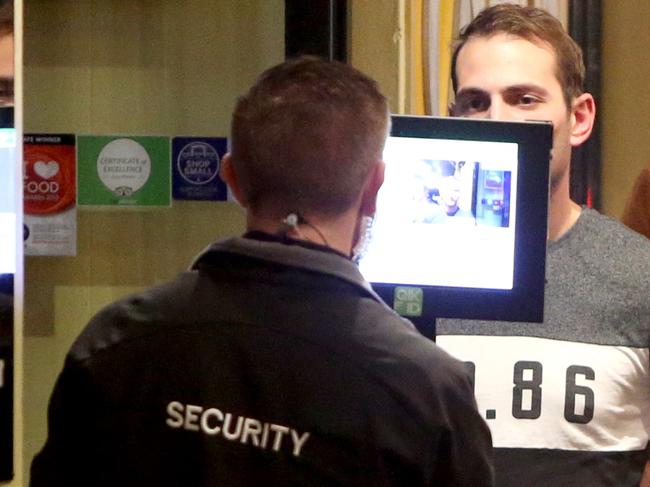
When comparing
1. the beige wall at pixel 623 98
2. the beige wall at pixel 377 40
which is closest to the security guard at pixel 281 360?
the beige wall at pixel 377 40

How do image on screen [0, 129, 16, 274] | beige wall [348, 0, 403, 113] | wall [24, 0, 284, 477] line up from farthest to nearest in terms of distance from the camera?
1. wall [24, 0, 284, 477]
2. beige wall [348, 0, 403, 113]
3. image on screen [0, 129, 16, 274]

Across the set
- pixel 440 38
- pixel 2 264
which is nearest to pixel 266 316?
pixel 2 264

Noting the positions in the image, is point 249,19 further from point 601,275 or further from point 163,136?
point 601,275

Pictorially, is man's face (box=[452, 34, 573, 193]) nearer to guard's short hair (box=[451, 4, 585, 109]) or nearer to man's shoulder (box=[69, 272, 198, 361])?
guard's short hair (box=[451, 4, 585, 109])

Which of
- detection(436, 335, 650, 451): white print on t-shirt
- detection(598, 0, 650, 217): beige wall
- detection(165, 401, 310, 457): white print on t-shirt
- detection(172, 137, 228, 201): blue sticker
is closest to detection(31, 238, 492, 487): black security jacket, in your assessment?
detection(165, 401, 310, 457): white print on t-shirt

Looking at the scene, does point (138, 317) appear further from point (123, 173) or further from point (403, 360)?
Answer: point (123, 173)

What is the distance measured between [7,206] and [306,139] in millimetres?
1012

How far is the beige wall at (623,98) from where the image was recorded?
2.26 m

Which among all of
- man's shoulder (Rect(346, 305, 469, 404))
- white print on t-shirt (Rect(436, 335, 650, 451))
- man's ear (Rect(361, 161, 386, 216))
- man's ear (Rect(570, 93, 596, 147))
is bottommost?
white print on t-shirt (Rect(436, 335, 650, 451))

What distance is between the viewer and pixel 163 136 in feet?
8.25

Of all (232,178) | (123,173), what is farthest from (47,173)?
(232,178)

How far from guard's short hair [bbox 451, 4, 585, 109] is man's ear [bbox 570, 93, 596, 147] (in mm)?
13

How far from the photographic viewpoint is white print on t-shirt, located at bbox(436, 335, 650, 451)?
1.48 metres

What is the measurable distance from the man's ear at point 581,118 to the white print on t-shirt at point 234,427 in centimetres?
81
